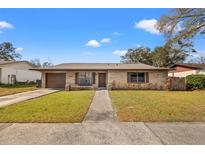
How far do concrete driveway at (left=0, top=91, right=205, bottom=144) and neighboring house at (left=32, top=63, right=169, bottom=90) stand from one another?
14046mm

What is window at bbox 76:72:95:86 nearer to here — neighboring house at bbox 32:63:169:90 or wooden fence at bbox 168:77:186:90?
neighboring house at bbox 32:63:169:90

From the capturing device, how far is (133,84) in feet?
65.8

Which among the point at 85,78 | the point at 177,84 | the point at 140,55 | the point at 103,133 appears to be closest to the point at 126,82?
the point at 85,78

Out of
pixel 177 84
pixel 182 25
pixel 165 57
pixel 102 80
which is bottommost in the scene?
pixel 177 84

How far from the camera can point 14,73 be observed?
28.0m

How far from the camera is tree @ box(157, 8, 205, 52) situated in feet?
41.4

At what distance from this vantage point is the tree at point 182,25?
12617 mm

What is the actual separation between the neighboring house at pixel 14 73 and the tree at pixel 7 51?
2648cm

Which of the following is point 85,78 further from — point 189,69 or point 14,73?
point 189,69

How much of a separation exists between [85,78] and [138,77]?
594 centimetres

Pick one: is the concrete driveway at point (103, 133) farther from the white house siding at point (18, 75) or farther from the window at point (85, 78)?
the white house siding at point (18, 75)

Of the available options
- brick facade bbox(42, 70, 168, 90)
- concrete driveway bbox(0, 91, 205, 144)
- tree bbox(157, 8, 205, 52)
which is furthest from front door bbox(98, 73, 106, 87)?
concrete driveway bbox(0, 91, 205, 144)
